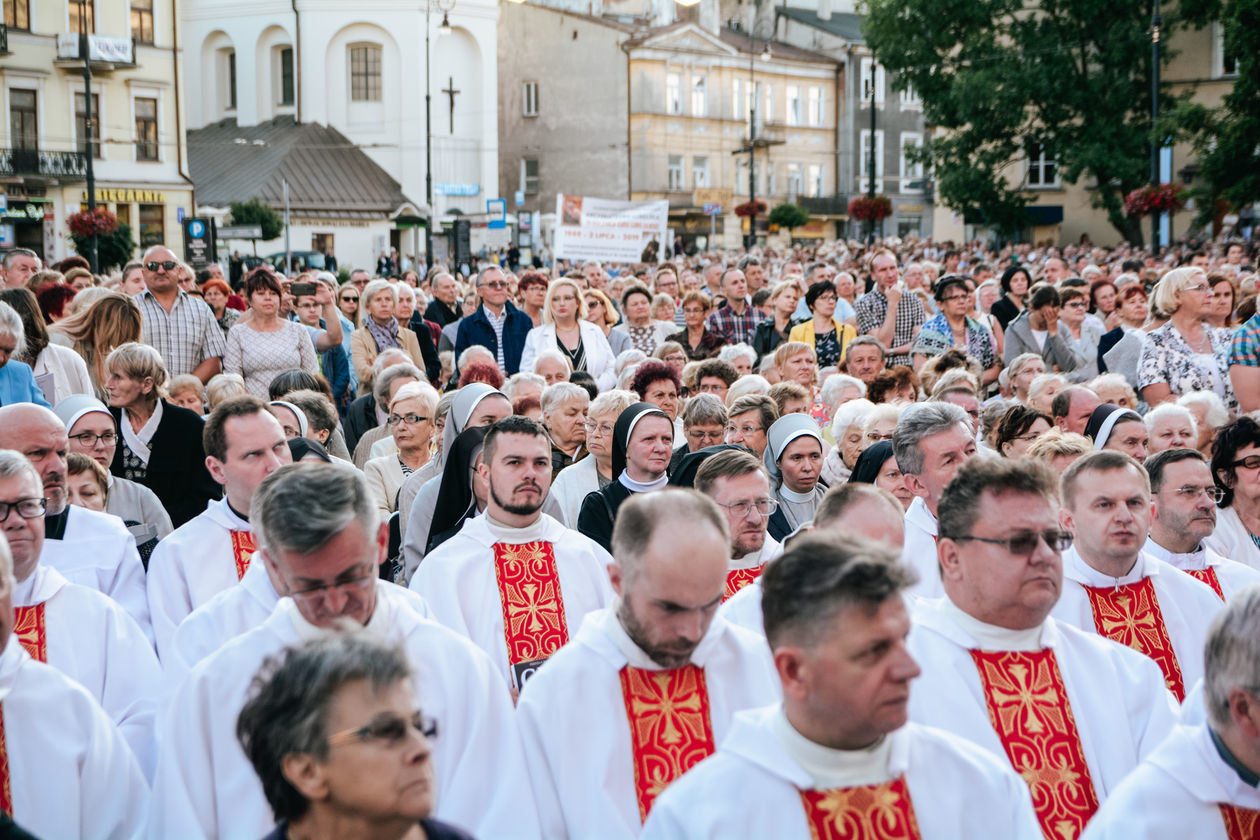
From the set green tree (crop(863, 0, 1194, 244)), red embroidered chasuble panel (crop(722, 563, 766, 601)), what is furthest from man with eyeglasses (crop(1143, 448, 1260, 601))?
green tree (crop(863, 0, 1194, 244))

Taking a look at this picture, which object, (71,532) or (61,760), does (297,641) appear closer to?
(61,760)

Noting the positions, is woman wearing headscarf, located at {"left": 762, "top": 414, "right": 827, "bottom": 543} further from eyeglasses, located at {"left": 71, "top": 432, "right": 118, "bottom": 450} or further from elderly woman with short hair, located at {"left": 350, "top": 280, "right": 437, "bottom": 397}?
elderly woman with short hair, located at {"left": 350, "top": 280, "right": 437, "bottom": 397}

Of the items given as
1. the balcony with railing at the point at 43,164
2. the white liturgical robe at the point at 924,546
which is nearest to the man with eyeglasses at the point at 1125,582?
the white liturgical robe at the point at 924,546

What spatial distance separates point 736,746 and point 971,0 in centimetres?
3768

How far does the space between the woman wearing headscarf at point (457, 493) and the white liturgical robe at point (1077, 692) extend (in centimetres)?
266

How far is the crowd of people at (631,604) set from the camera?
2.94m

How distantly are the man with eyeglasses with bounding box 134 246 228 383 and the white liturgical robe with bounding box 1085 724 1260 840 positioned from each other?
305 inches

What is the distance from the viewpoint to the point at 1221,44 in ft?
122

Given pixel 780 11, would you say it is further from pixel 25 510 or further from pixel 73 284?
pixel 25 510

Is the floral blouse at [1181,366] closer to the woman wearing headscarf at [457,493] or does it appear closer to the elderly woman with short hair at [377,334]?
the woman wearing headscarf at [457,493]

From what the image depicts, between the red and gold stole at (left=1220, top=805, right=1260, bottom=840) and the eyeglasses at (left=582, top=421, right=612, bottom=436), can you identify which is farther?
the eyeglasses at (left=582, top=421, right=612, bottom=436)

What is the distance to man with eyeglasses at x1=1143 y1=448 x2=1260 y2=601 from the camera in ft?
17.8

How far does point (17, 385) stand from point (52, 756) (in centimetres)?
371

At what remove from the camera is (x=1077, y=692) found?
4008mm
